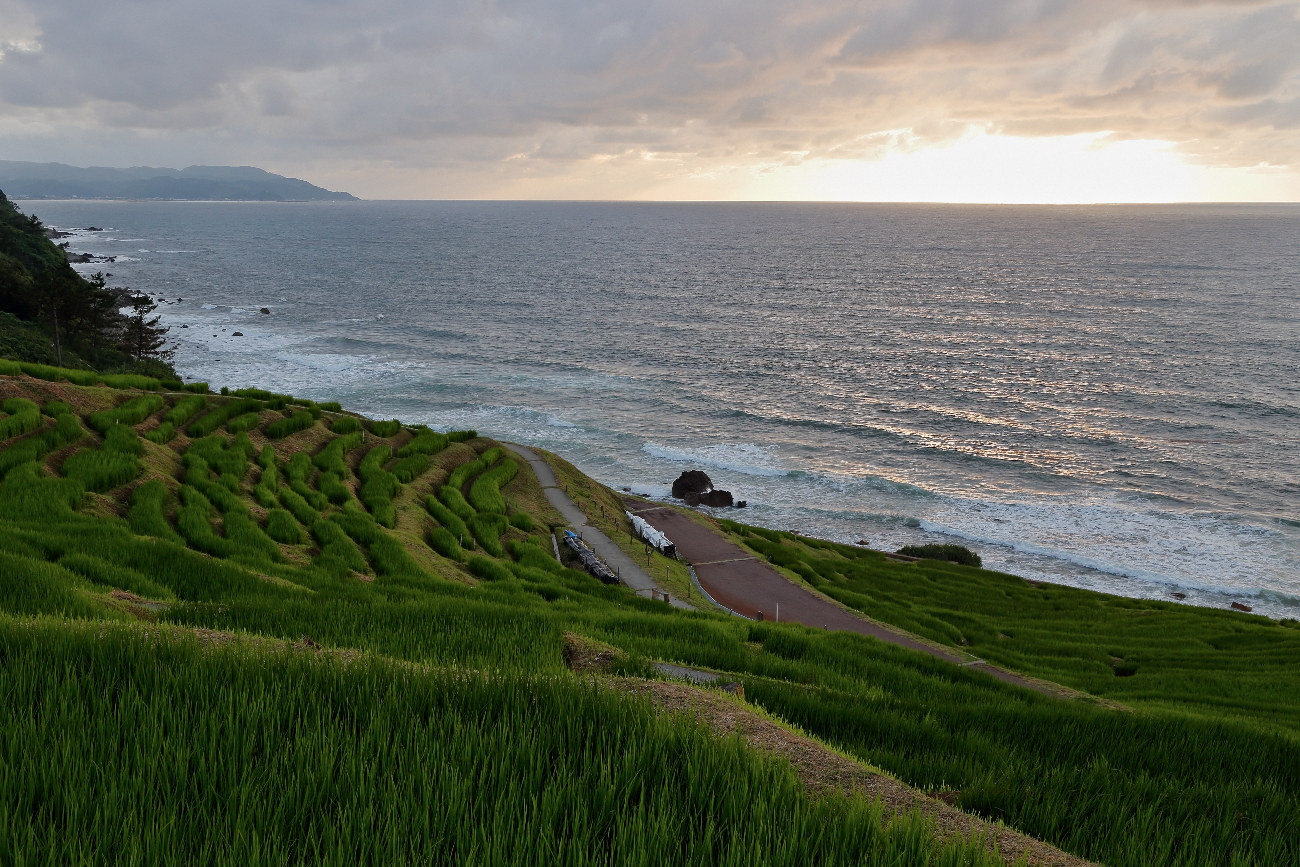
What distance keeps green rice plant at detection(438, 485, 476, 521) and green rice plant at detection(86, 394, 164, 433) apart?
1006 cm

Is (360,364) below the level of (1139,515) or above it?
above

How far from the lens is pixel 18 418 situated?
19797 mm

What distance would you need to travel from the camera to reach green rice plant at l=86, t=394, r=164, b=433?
22.0 metres

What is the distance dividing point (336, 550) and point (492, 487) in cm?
1235

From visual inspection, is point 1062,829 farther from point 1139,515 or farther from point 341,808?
point 1139,515

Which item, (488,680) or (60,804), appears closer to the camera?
(60,804)

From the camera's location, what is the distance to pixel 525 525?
28531 millimetres

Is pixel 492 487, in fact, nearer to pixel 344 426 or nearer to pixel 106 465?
pixel 344 426

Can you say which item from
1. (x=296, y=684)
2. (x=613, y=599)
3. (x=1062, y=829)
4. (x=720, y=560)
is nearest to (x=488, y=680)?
(x=296, y=684)

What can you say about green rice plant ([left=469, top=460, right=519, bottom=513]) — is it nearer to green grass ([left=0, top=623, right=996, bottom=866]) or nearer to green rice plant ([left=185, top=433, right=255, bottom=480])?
green rice plant ([left=185, top=433, right=255, bottom=480])

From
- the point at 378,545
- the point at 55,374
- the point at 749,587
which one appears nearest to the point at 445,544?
the point at 378,545

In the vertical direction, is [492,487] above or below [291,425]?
below

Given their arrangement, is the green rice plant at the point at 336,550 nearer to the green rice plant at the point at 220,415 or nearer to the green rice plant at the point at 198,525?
the green rice plant at the point at 198,525

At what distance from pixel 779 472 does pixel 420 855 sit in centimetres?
5840
